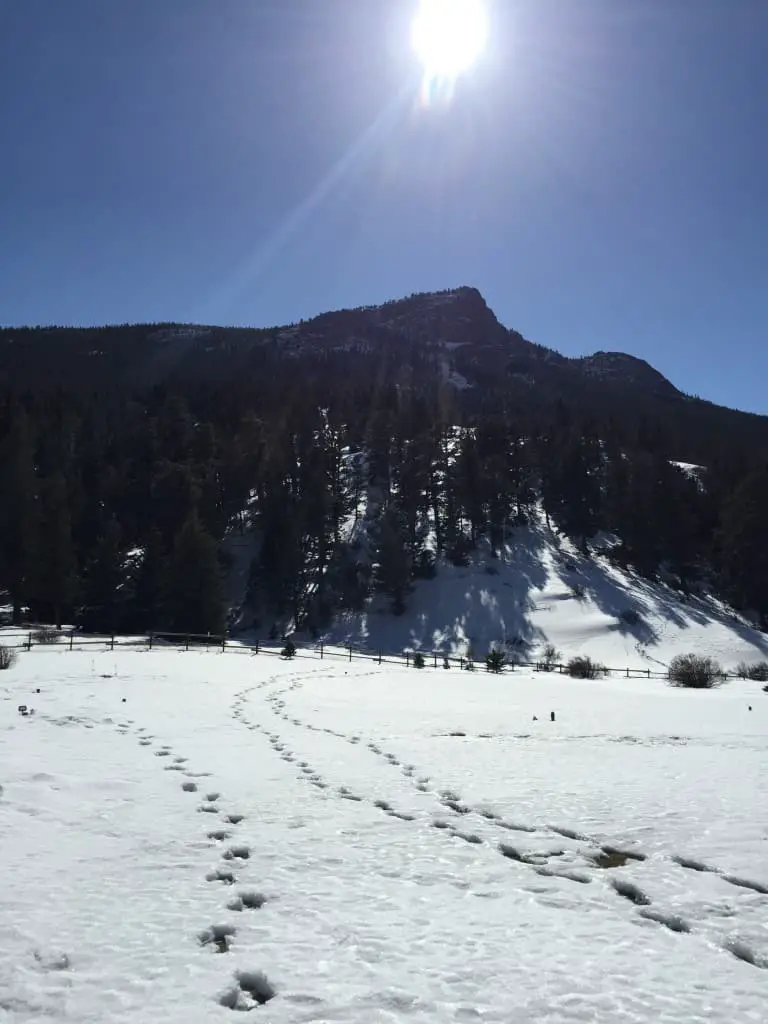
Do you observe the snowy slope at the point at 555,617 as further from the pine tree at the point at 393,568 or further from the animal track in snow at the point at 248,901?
the animal track in snow at the point at 248,901

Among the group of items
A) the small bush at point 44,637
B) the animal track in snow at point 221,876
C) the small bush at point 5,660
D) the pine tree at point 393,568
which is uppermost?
the pine tree at point 393,568

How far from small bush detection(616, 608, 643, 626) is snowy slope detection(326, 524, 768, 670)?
7.9 inches

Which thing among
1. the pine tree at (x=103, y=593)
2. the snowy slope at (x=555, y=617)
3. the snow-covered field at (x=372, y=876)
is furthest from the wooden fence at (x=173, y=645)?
the snow-covered field at (x=372, y=876)

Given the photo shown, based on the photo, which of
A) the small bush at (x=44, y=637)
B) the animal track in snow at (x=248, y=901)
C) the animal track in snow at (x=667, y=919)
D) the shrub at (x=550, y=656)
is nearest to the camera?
the animal track in snow at (x=667, y=919)

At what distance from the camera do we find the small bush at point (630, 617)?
59.1m

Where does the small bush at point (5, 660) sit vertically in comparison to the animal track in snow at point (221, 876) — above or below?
below

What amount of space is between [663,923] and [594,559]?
71.3 m

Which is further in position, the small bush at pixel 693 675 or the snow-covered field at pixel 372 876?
the small bush at pixel 693 675

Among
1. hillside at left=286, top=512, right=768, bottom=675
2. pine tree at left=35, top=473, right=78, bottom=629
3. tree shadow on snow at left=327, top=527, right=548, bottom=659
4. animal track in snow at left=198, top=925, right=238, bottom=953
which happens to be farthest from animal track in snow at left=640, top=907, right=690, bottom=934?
pine tree at left=35, top=473, right=78, bottom=629

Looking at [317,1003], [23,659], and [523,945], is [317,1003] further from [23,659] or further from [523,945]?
[23,659]

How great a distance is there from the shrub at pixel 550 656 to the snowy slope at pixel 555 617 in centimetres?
82

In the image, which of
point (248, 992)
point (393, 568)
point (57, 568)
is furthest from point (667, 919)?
point (393, 568)

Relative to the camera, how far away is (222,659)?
32.9 m

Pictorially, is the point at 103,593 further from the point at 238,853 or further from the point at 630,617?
the point at 238,853
